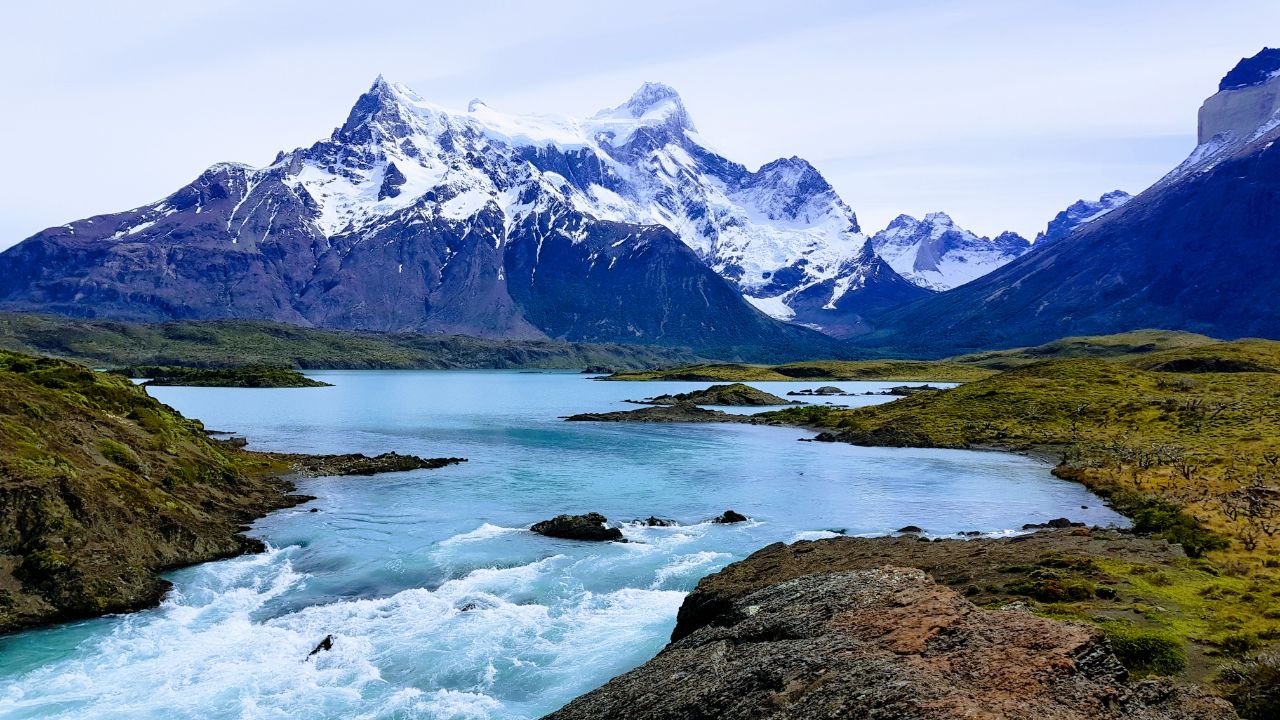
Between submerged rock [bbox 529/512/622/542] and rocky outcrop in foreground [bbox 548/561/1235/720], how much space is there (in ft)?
109

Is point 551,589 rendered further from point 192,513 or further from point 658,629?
point 192,513

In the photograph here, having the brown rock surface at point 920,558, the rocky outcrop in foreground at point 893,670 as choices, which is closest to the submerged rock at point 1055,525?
the brown rock surface at point 920,558

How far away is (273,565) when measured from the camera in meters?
47.2

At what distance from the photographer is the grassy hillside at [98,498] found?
3772 centimetres

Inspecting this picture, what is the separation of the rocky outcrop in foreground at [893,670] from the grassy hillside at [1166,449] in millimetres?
9431

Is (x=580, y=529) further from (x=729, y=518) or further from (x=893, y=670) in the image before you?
(x=893, y=670)

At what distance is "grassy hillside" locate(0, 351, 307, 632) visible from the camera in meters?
37.7

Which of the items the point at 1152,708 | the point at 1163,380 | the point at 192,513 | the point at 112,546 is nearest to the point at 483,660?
the point at 112,546

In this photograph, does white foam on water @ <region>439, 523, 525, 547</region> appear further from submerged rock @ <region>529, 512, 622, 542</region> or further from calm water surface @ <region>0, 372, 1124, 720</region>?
submerged rock @ <region>529, 512, 622, 542</region>

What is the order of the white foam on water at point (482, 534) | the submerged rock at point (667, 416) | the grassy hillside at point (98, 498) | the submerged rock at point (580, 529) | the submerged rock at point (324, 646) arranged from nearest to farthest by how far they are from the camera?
the submerged rock at point (324, 646)
the grassy hillside at point (98, 498)
the white foam on water at point (482, 534)
the submerged rock at point (580, 529)
the submerged rock at point (667, 416)

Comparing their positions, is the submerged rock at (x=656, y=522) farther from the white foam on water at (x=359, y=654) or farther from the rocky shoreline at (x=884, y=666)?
the rocky shoreline at (x=884, y=666)

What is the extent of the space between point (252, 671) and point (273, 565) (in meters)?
16.5

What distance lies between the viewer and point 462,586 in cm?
4306

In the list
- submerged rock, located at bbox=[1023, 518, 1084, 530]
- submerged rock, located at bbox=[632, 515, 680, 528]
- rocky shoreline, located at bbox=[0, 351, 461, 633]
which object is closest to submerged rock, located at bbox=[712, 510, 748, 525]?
submerged rock, located at bbox=[632, 515, 680, 528]
